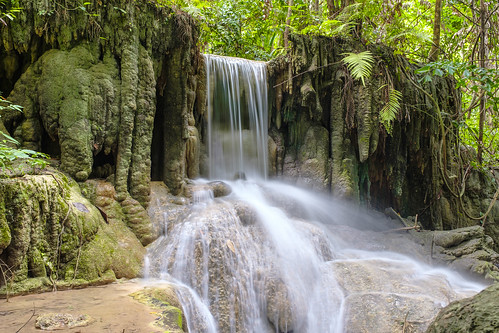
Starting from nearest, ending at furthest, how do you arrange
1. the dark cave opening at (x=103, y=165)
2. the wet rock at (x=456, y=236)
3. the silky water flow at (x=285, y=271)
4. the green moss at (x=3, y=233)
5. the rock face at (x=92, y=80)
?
the green moss at (x=3, y=233)
the silky water flow at (x=285, y=271)
the rock face at (x=92, y=80)
the dark cave opening at (x=103, y=165)
the wet rock at (x=456, y=236)

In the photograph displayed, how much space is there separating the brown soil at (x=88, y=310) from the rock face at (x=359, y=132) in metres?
6.47

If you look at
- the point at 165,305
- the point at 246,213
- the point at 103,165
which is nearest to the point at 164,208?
the point at 103,165

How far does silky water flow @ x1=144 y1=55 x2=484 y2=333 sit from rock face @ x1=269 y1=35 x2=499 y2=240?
64.0 inches

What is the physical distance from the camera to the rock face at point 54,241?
401 cm

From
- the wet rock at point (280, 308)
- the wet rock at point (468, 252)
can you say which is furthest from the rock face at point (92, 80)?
the wet rock at point (468, 252)

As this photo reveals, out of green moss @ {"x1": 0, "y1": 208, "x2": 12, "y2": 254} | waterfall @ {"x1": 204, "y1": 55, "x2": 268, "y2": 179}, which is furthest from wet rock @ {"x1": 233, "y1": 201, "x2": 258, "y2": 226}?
green moss @ {"x1": 0, "y1": 208, "x2": 12, "y2": 254}

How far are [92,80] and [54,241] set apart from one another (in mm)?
2993

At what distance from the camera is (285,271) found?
20.1 ft

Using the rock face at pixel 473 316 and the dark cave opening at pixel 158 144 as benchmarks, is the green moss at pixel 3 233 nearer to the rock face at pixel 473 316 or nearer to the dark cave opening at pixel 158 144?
the rock face at pixel 473 316

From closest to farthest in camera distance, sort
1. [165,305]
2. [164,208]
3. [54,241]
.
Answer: [165,305]
[54,241]
[164,208]

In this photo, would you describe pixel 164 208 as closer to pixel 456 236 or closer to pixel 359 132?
pixel 359 132

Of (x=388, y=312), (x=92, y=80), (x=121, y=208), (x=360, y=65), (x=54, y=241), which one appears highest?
(x=360, y=65)

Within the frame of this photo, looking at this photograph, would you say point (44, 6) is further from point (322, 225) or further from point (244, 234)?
point (322, 225)

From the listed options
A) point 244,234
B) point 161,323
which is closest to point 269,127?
point 244,234
